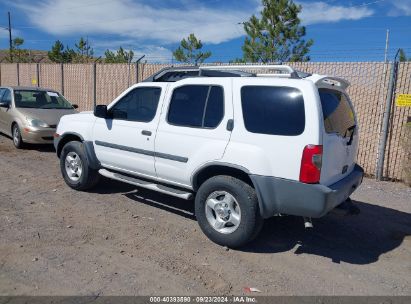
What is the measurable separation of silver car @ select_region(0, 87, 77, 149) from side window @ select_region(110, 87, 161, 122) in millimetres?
4354

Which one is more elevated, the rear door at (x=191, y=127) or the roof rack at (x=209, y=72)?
the roof rack at (x=209, y=72)

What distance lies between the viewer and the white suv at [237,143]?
372 centimetres

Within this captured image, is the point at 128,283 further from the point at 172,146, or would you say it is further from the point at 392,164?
the point at 392,164

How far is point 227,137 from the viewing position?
13.7ft

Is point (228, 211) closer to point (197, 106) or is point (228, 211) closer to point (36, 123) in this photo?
point (197, 106)

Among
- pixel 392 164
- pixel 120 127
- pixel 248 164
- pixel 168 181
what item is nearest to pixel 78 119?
pixel 120 127

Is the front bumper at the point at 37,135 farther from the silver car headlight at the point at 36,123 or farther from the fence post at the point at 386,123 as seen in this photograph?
the fence post at the point at 386,123

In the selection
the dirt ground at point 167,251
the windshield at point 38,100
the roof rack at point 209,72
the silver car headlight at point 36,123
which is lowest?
the dirt ground at point 167,251

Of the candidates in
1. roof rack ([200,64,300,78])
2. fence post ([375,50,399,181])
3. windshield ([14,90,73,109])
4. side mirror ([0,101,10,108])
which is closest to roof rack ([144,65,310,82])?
roof rack ([200,64,300,78])

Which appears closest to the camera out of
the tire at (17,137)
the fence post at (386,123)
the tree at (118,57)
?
the fence post at (386,123)

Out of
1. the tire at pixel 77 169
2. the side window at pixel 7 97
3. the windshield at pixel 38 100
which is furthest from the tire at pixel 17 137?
the tire at pixel 77 169

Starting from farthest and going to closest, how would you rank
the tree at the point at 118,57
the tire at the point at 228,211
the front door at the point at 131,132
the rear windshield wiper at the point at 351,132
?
the tree at the point at 118,57, the front door at the point at 131,132, the rear windshield wiper at the point at 351,132, the tire at the point at 228,211

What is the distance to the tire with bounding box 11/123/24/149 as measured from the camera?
30.3ft

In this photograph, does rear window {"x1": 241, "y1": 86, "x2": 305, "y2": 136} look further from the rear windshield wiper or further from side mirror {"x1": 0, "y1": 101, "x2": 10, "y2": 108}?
side mirror {"x1": 0, "y1": 101, "x2": 10, "y2": 108}
